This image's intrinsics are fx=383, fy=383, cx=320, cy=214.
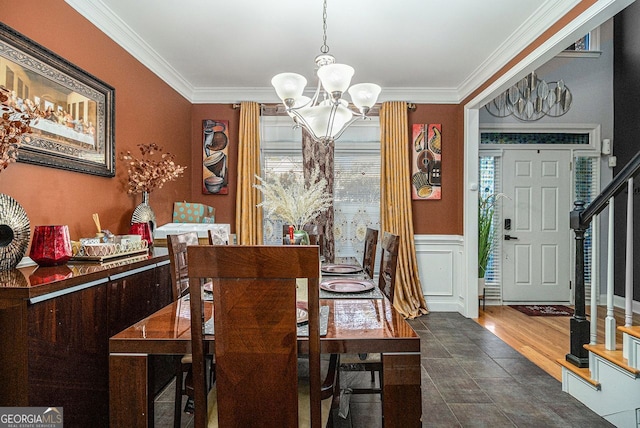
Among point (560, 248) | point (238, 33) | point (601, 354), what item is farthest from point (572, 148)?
point (238, 33)

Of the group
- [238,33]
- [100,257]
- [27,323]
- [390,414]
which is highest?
[238,33]

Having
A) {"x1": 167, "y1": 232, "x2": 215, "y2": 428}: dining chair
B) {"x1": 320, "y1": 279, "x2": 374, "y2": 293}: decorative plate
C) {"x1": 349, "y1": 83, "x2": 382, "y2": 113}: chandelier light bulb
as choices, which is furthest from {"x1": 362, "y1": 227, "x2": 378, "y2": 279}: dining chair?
{"x1": 167, "y1": 232, "x2": 215, "y2": 428}: dining chair

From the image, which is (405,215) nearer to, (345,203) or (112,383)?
(345,203)

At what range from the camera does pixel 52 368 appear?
4.96 ft

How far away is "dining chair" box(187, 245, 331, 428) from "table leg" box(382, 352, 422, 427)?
9.2 inches

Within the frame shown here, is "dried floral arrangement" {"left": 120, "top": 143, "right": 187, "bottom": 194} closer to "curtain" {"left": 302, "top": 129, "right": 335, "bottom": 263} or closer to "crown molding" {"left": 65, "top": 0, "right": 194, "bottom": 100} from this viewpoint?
"crown molding" {"left": 65, "top": 0, "right": 194, "bottom": 100}

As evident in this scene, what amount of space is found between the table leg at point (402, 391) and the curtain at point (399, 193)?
10.5 ft

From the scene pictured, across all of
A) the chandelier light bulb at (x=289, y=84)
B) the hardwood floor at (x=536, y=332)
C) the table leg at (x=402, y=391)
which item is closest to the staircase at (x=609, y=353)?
the hardwood floor at (x=536, y=332)

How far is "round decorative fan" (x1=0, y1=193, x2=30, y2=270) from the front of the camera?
1.63 meters

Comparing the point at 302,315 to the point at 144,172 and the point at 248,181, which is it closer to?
the point at 144,172

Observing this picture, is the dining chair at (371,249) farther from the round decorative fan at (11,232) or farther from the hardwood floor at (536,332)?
the round decorative fan at (11,232)

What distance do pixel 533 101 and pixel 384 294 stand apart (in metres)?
3.95

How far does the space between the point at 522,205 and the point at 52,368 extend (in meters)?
4.97

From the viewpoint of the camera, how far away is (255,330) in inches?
42.9
